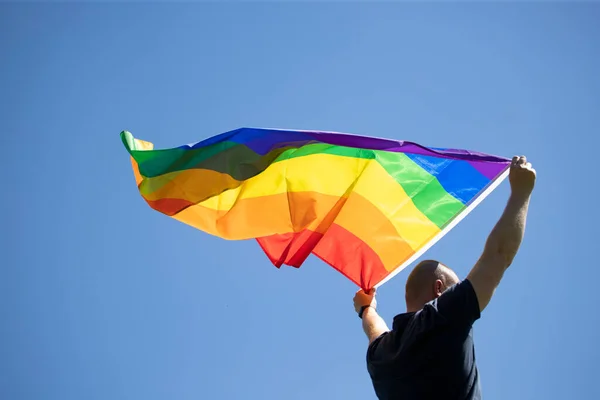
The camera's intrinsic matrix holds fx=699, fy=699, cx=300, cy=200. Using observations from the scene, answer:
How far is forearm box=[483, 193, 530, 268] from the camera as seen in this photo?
3326mm

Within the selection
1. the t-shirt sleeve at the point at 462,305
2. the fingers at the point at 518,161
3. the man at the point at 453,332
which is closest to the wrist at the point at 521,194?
the man at the point at 453,332

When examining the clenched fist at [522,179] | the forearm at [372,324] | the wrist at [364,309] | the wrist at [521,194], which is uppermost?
the clenched fist at [522,179]

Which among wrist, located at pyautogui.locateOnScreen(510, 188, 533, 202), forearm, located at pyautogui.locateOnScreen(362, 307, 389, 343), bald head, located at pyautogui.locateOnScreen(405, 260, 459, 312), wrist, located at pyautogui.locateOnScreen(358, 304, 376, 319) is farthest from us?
wrist, located at pyautogui.locateOnScreen(358, 304, 376, 319)

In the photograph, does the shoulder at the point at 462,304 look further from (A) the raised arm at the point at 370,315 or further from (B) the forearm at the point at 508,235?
(A) the raised arm at the point at 370,315

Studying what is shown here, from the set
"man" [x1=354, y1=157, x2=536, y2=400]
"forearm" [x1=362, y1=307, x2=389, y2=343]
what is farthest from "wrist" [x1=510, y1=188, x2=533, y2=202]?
"forearm" [x1=362, y1=307, x2=389, y2=343]

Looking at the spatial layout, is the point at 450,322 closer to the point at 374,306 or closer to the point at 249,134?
the point at 374,306

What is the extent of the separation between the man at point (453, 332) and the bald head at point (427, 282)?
0.21 meters

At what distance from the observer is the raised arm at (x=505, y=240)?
3.25 metres

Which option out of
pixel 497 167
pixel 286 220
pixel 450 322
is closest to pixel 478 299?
pixel 450 322

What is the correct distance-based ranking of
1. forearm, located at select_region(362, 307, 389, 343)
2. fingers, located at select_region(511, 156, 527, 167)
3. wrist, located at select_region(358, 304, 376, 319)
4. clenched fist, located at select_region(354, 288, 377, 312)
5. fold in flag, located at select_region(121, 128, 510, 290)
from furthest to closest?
fold in flag, located at select_region(121, 128, 510, 290)
clenched fist, located at select_region(354, 288, 377, 312)
wrist, located at select_region(358, 304, 376, 319)
forearm, located at select_region(362, 307, 389, 343)
fingers, located at select_region(511, 156, 527, 167)

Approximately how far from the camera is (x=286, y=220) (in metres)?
5.11

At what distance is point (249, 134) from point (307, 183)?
1.93ft

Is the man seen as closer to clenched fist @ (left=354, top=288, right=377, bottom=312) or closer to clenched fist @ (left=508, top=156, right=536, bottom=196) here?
clenched fist @ (left=508, top=156, right=536, bottom=196)

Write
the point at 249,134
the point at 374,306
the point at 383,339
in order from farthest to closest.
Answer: the point at 249,134, the point at 374,306, the point at 383,339
